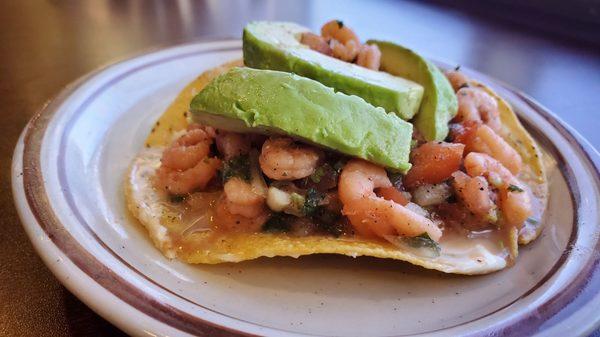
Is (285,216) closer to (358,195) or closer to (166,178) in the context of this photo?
(358,195)

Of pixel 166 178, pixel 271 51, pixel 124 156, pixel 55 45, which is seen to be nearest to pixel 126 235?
pixel 166 178

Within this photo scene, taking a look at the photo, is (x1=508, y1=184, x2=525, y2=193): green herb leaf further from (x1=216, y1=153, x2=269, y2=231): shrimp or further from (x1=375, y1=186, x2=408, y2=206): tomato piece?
(x1=216, y1=153, x2=269, y2=231): shrimp

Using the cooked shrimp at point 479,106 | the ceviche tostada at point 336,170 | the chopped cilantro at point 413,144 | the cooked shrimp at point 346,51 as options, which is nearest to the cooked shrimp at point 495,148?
the ceviche tostada at point 336,170

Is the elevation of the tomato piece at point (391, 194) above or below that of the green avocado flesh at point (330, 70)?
below

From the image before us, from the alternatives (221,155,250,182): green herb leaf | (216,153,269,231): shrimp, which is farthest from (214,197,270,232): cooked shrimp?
(221,155,250,182): green herb leaf

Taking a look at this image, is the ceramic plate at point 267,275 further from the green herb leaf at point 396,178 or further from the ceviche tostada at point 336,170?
the green herb leaf at point 396,178

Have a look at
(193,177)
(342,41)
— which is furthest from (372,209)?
(342,41)
